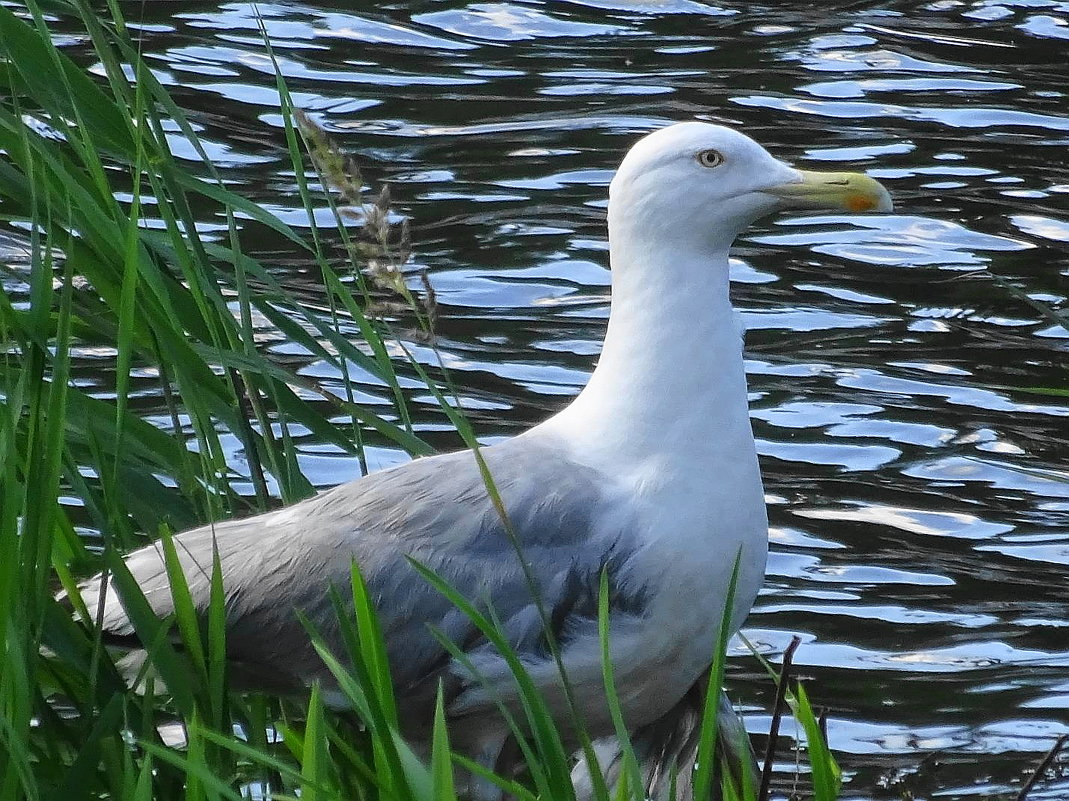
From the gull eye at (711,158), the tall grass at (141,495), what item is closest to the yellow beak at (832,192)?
the gull eye at (711,158)

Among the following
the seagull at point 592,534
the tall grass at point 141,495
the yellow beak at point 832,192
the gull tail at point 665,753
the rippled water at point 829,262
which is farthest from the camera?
the rippled water at point 829,262

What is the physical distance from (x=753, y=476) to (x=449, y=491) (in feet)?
1.83

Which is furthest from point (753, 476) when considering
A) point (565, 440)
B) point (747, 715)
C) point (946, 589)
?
point (946, 589)

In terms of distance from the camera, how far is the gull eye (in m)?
3.70

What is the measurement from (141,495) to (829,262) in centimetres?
428

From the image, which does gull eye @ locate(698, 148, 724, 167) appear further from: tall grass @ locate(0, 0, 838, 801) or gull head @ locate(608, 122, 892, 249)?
tall grass @ locate(0, 0, 838, 801)

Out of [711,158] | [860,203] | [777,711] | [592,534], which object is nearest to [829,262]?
[860,203]

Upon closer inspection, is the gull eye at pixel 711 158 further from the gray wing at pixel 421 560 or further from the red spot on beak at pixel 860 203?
the gray wing at pixel 421 560

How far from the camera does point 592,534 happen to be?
343cm

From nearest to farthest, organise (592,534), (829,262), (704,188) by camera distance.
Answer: (592,534), (704,188), (829,262)

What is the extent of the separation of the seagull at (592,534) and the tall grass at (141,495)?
0.11m

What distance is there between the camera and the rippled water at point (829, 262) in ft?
16.3

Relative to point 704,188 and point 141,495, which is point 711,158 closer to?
point 704,188

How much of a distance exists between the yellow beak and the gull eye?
0.36 feet
